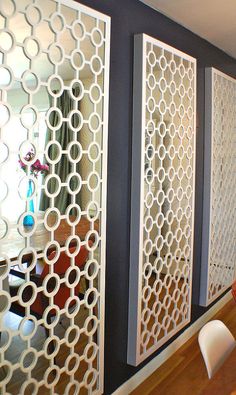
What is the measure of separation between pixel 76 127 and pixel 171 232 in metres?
1.21

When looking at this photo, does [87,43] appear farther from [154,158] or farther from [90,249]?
[90,249]

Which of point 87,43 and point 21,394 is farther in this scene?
point 87,43

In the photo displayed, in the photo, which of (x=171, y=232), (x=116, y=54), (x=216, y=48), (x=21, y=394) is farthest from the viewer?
(x=216, y=48)

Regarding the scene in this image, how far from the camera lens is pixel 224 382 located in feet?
4.24

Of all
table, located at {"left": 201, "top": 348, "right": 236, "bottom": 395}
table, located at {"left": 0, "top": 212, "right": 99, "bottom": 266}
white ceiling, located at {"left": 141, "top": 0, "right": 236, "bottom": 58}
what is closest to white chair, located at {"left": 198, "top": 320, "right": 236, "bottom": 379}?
table, located at {"left": 201, "top": 348, "right": 236, "bottom": 395}

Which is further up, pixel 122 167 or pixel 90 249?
pixel 122 167

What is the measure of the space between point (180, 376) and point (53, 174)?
1.80 meters

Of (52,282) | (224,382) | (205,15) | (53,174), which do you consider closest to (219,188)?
(205,15)

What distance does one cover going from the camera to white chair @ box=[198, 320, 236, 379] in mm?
1501

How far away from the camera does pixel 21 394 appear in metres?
1.61

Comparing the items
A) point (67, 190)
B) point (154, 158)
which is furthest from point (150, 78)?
point (67, 190)

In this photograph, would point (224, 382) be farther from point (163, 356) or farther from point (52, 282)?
point (163, 356)

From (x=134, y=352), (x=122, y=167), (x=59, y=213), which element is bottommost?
(x=134, y=352)

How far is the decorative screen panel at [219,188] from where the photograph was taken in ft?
10.5
